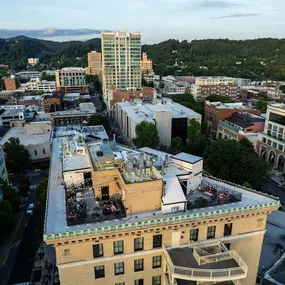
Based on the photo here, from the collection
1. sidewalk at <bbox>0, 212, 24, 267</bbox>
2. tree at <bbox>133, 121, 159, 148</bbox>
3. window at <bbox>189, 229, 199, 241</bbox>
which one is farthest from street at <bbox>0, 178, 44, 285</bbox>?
tree at <bbox>133, 121, 159, 148</bbox>

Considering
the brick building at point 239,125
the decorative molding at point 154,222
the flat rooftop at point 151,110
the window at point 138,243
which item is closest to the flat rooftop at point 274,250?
the decorative molding at point 154,222

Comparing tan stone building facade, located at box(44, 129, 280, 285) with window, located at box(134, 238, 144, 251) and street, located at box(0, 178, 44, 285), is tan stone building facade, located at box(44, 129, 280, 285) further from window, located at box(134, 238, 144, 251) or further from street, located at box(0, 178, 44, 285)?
street, located at box(0, 178, 44, 285)

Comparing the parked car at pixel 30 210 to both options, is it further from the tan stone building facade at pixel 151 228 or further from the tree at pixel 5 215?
the tan stone building facade at pixel 151 228

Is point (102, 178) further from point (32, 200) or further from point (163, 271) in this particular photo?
point (32, 200)

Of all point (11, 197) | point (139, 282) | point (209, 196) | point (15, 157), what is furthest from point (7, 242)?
point (209, 196)

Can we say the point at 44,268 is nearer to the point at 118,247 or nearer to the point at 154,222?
the point at 118,247

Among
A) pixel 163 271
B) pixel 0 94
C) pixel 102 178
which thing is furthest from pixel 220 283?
pixel 0 94
